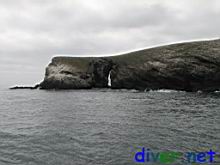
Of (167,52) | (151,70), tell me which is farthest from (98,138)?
(167,52)

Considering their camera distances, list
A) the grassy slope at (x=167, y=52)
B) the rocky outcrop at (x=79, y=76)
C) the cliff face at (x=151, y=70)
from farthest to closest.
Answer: the rocky outcrop at (x=79, y=76) < the grassy slope at (x=167, y=52) < the cliff face at (x=151, y=70)

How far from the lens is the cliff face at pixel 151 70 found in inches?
3169

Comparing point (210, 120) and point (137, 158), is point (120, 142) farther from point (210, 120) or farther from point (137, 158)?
point (210, 120)

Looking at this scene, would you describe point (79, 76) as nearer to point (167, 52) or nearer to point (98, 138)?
point (167, 52)

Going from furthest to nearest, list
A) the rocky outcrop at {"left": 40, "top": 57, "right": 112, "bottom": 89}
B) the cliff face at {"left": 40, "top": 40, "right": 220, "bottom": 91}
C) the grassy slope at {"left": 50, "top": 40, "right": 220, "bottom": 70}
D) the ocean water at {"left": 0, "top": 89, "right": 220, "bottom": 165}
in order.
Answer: the rocky outcrop at {"left": 40, "top": 57, "right": 112, "bottom": 89} < the grassy slope at {"left": 50, "top": 40, "right": 220, "bottom": 70} < the cliff face at {"left": 40, "top": 40, "right": 220, "bottom": 91} < the ocean water at {"left": 0, "top": 89, "right": 220, "bottom": 165}

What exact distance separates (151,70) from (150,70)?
0.34 metres

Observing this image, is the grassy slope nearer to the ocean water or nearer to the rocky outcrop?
the rocky outcrop

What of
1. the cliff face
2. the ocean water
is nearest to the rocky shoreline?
the cliff face

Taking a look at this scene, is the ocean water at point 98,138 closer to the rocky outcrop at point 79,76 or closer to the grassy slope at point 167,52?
the grassy slope at point 167,52

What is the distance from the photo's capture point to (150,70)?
88.6 m

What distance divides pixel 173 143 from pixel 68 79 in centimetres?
8391

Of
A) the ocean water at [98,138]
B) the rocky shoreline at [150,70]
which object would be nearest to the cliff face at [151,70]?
the rocky shoreline at [150,70]

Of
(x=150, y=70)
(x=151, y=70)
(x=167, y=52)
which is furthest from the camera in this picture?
(x=167, y=52)

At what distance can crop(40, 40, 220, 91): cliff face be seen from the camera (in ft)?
264
